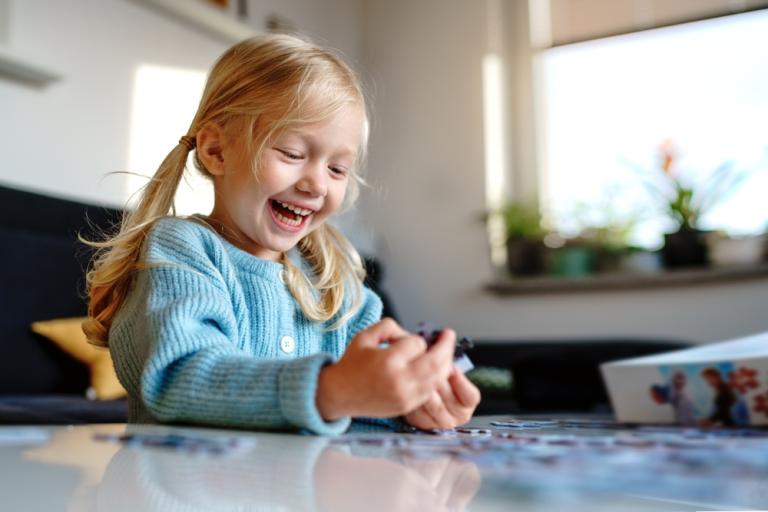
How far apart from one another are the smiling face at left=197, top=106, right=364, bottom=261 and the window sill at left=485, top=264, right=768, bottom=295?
2.77 metres

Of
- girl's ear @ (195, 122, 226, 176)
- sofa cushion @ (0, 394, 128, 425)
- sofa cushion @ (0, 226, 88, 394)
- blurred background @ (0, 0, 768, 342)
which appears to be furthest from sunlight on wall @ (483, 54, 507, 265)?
girl's ear @ (195, 122, 226, 176)

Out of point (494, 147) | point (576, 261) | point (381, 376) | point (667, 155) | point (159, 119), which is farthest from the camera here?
point (494, 147)

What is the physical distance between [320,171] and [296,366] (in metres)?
0.43

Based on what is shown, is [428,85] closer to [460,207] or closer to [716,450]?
[460,207]

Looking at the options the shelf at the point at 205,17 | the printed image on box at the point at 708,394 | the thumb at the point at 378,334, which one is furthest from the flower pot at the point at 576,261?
the thumb at the point at 378,334

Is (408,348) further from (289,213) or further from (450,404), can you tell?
(289,213)

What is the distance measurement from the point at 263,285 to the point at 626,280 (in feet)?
9.65

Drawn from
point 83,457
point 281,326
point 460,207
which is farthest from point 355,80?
point 460,207

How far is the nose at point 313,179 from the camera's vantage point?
1.03 m

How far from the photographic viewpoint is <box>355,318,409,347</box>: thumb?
624 mm

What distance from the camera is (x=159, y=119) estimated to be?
3.17 metres

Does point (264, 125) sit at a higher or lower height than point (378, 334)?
higher

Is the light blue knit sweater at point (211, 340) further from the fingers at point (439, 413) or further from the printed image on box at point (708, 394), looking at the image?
the printed image on box at point (708, 394)

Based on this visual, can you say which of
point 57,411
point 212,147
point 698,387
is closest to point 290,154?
point 212,147
